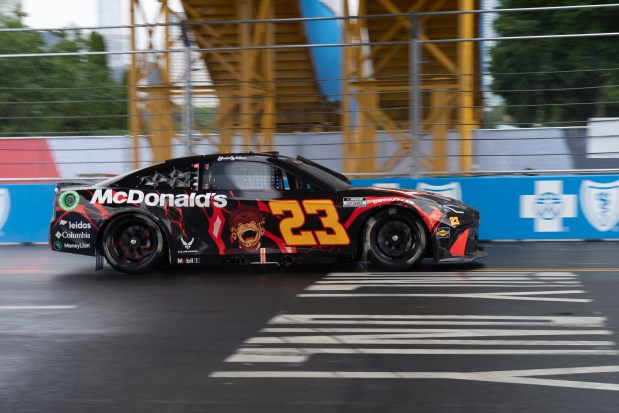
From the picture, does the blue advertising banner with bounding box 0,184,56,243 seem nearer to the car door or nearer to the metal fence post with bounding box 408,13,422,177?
the car door

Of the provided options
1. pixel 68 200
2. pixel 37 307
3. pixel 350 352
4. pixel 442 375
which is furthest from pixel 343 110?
pixel 442 375

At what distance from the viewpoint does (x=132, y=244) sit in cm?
979

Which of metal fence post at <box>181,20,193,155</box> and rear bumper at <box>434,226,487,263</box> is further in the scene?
Answer: metal fence post at <box>181,20,193,155</box>

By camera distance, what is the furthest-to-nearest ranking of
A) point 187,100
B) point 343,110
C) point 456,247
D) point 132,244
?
point 187,100 < point 343,110 < point 132,244 < point 456,247

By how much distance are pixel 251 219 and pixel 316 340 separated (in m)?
3.45

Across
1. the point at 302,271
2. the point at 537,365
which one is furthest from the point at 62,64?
the point at 537,365

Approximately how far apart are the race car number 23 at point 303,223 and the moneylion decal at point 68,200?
7.22 feet

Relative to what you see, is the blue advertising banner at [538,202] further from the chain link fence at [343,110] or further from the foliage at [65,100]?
the foliage at [65,100]

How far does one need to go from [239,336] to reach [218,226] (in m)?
3.29

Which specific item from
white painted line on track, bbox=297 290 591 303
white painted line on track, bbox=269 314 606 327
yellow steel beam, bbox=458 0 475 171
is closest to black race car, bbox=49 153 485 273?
white painted line on track, bbox=297 290 591 303

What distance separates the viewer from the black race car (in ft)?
30.5

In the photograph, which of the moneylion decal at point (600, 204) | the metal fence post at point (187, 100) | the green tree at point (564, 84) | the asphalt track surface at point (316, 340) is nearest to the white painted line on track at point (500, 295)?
the asphalt track surface at point (316, 340)

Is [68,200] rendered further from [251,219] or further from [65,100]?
[65,100]

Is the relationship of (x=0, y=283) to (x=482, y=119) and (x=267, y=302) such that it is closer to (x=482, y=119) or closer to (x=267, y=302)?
(x=267, y=302)
